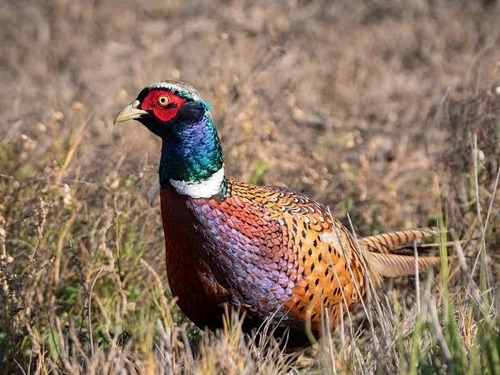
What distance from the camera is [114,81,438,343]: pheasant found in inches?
152

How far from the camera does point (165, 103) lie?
12.7 ft

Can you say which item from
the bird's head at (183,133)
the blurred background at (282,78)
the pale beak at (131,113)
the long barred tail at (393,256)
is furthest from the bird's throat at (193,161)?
the blurred background at (282,78)

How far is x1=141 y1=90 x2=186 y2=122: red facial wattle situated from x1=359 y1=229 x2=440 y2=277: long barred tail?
1.13m

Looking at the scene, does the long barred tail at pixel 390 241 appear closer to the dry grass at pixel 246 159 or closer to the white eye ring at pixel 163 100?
the dry grass at pixel 246 159

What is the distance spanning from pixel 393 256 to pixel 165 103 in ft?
4.37

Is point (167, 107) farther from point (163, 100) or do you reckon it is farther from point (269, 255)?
point (269, 255)

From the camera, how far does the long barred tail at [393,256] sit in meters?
4.53

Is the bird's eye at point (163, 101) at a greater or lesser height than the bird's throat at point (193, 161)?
greater

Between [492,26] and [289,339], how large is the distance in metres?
5.57

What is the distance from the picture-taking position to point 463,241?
4648mm

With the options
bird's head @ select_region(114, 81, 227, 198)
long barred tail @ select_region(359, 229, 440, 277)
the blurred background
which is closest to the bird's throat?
bird's head @ select_region(114, 81, 227, 198)

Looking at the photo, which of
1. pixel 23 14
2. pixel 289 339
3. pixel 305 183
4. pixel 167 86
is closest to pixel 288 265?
pixel 289 339

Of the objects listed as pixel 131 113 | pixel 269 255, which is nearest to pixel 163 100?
pixel 131 113

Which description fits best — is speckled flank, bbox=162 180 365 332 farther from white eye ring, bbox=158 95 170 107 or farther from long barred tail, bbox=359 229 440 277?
long barred tail, bbox=359 229 440 277
